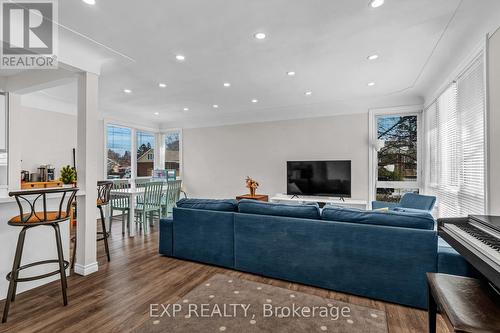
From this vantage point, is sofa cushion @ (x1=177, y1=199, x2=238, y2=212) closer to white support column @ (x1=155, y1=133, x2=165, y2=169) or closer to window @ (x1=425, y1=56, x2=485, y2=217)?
window @ (x1=425, y1=56, x2=485, y2=217)

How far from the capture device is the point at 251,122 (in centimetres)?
631

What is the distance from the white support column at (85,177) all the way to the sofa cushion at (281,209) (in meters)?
1.77

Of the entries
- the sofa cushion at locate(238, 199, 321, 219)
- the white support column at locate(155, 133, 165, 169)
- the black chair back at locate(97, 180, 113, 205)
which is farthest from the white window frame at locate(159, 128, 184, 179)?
the sofa cushion at locate(238, 199, 321, 219)

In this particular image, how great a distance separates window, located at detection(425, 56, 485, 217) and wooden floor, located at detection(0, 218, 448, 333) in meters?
1.61

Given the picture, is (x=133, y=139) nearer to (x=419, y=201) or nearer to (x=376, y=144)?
(x=376, y=144)

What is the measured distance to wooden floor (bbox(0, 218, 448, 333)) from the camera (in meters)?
1.94

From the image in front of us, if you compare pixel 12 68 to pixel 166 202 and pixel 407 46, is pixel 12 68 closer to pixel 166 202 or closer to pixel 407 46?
pixel 166 202

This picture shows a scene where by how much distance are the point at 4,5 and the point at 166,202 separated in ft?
11.7

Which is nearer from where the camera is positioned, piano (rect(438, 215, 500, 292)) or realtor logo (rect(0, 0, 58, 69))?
piano (rect(438, 215, 500, 292))

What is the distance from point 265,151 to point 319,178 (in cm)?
150

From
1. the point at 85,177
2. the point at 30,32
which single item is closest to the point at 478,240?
the point at 85,177

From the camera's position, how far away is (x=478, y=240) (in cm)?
152

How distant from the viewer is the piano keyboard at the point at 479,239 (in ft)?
4.25

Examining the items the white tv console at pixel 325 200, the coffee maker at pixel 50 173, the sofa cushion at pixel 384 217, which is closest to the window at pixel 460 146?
the sofa cushion at pixel 384 217
